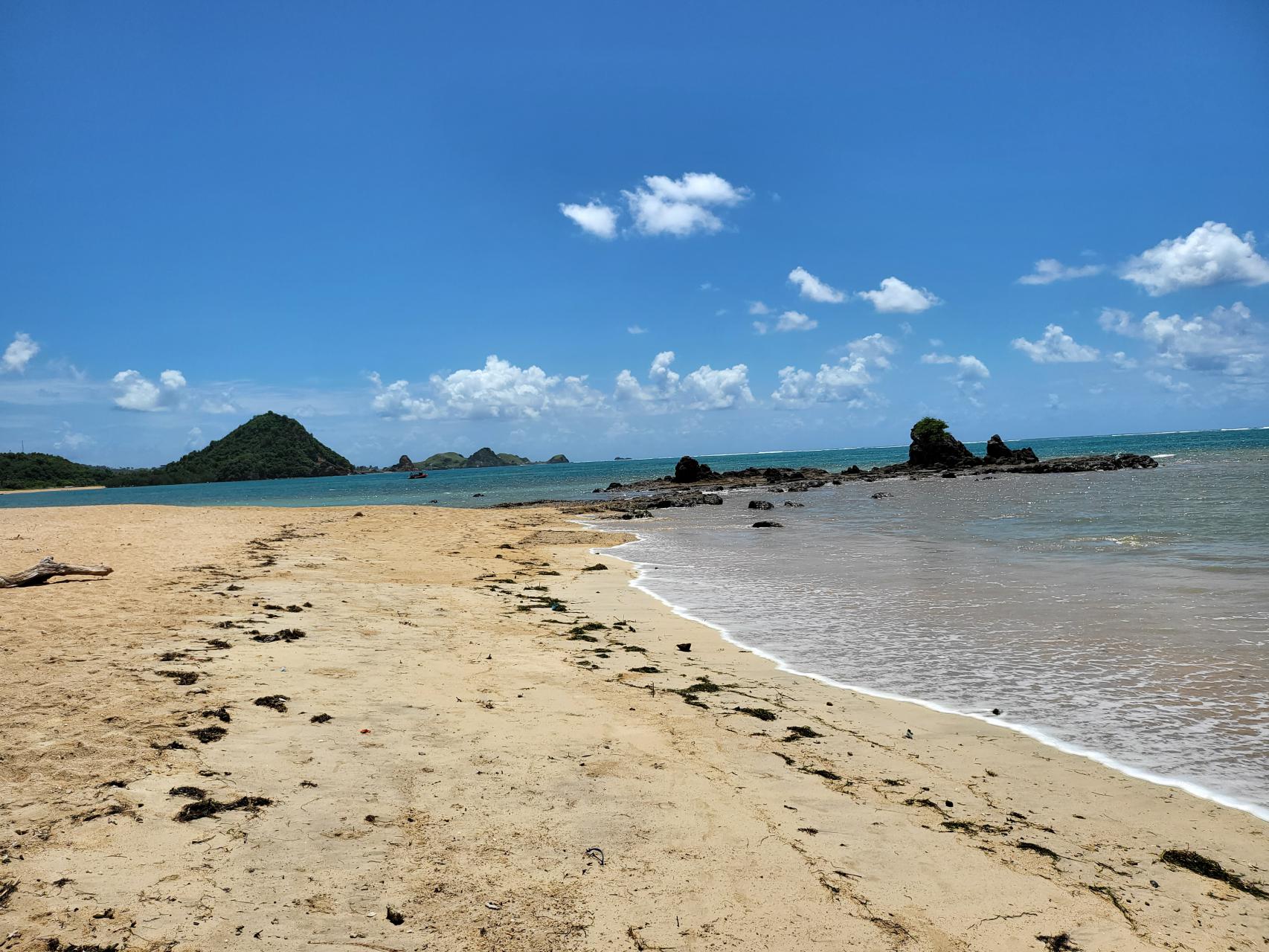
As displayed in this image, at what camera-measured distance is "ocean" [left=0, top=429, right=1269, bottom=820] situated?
20.6 ft

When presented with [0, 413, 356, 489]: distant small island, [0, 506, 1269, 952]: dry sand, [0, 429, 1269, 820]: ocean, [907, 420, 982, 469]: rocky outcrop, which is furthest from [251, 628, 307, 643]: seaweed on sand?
[0, 413, 356, 489]: distant small island

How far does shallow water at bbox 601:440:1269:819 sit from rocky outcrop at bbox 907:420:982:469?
40311 mm

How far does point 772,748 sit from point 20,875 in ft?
15.6

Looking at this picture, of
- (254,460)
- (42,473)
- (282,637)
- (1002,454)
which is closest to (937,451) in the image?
(1002,454)

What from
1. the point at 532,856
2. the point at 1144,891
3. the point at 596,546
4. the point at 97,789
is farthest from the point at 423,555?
the point at 1144,891

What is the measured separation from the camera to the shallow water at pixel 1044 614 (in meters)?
6.35

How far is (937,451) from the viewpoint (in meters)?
66.4

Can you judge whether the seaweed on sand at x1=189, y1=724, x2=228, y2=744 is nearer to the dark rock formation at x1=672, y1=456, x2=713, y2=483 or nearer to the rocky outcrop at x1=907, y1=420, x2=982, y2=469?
the dark rock formation at x1=672, y1=456, x2=713, y2=483

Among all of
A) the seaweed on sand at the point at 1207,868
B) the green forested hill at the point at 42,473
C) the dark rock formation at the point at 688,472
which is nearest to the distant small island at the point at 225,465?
the green forested hill at the point at 42,473

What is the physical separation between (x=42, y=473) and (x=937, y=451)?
6309 inches

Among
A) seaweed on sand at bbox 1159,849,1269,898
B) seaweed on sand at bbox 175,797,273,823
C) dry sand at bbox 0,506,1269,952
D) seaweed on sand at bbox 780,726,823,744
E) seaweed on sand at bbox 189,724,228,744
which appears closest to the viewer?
dry sand at bbox 0,506,1269,952

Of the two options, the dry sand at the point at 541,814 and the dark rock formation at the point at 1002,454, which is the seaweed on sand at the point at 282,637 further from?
the dark rock formation at the point at 1002,454

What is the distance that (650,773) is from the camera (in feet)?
16.4

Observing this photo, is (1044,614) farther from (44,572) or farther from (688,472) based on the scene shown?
(688,472)
